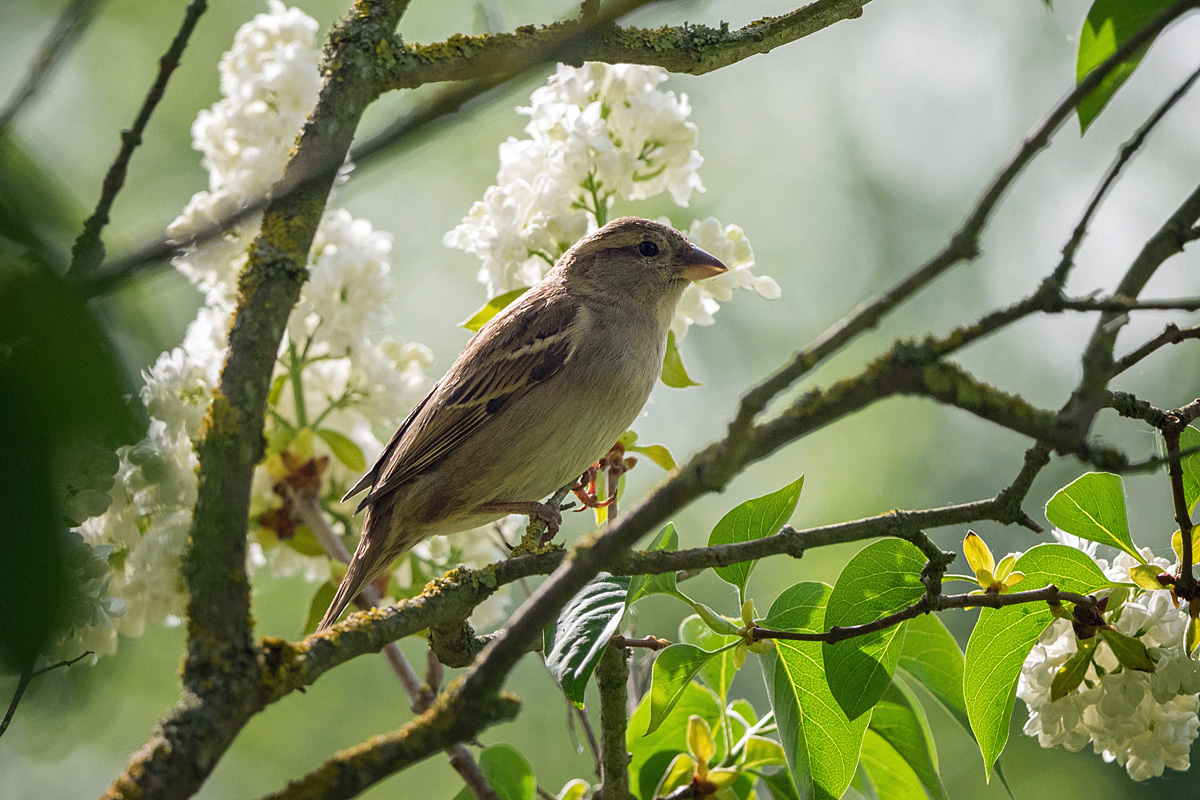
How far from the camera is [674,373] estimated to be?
10.4ft

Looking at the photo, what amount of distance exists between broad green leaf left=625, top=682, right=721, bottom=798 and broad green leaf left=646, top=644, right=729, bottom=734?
1.18 ft

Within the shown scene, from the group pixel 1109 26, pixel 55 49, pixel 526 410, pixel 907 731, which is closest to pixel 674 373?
pixel 526 410

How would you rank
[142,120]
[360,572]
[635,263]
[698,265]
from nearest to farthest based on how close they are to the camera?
[142,120] < [360,572] < [698,265] < [635,263]

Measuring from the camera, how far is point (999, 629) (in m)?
1.96

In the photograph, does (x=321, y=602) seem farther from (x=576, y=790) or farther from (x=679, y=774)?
(x=679, y=774)

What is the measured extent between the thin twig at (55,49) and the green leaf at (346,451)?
2.69m

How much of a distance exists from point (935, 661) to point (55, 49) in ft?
7.31

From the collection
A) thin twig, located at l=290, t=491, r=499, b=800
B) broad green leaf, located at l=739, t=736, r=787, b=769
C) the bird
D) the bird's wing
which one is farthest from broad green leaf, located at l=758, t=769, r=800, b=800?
the bird's wing

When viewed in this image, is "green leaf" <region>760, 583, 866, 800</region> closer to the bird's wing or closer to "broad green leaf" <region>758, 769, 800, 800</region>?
"broad green leaf" <region>758, 769, 800, 800</region>

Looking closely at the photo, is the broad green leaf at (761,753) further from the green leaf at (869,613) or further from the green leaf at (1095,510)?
the green leaf at (1095,510)

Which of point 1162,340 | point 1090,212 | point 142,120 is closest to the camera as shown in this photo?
point 1090,212

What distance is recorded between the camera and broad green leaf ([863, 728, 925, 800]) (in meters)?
2.39

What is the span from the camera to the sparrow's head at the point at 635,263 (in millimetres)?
3834

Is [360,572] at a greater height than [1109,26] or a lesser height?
lesser
